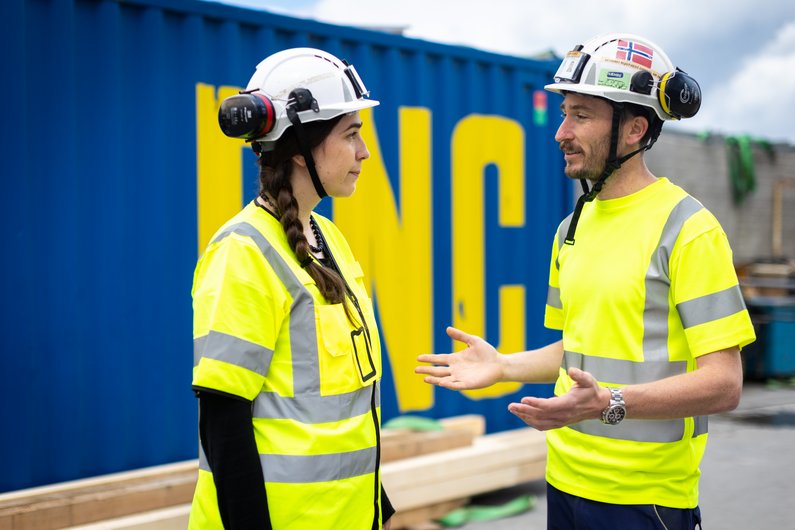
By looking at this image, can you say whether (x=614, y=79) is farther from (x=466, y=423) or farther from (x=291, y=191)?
(x=466, y=423)

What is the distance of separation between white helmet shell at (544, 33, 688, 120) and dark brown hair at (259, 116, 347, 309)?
79 cm

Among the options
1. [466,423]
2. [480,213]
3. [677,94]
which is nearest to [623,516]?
[677,94]

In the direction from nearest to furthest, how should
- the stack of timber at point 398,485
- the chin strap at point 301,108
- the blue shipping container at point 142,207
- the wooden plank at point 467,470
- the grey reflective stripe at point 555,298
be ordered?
the chin strap at point 301,108
the grey reflective stripe at point 555,298
the stack of timber at point 398,485
the blue shipping container at point 142,207
the wooden plank at point 467,470

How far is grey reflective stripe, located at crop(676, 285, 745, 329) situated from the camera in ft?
7.51

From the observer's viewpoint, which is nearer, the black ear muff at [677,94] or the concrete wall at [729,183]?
the black ear muff at [677,94]

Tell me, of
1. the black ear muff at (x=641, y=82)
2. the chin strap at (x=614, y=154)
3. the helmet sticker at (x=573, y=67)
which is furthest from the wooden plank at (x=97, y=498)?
the black ear muff at (x=641, y=82)

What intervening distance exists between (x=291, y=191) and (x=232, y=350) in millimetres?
554

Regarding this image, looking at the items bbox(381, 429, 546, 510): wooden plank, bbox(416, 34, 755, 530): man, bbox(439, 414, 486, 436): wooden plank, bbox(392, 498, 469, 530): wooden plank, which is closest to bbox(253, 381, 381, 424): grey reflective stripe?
bbox(416, 34, 755, 530): man

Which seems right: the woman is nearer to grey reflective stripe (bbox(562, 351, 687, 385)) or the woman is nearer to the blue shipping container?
grey reflective stripe (bbox(562, 351, 687, 385))

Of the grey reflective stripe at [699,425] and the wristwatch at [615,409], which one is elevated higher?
the wristwatch at [615,409]

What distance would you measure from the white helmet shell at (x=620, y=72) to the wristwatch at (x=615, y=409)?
94 cm

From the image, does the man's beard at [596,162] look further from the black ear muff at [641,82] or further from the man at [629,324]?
the black ear muff at [641,82]

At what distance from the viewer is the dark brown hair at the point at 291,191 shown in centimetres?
229

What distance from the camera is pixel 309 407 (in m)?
2.21
